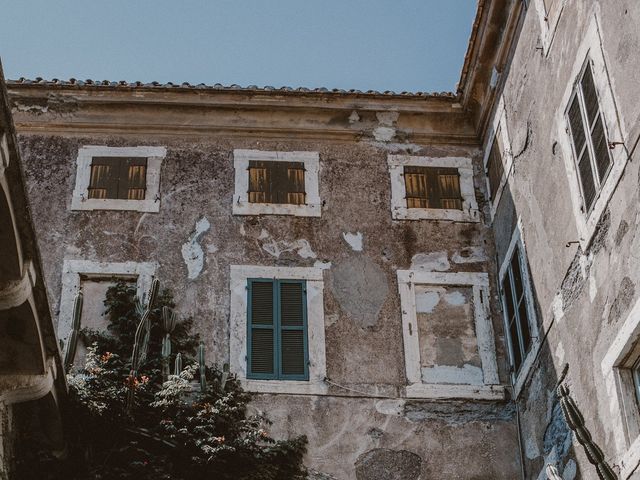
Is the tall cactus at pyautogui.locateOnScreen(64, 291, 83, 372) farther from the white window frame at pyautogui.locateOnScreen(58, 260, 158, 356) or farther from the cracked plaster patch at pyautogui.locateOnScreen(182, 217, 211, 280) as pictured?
the cracked plaster patch at pyautogui.locateOnScreen(182, 217, 211, 280)

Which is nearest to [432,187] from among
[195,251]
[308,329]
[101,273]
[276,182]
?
[276,182]

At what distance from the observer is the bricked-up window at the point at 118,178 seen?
14.2m

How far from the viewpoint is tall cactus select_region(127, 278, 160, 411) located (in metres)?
11.7

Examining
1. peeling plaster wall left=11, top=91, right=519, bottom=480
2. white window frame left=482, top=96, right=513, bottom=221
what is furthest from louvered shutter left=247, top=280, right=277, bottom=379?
white window frame left=482, top=96, right=513, bottom=221

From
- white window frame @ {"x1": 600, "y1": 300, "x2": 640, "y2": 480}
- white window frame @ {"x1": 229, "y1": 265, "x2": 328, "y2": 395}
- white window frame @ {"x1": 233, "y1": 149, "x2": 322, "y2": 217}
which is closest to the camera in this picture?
white window frame @ {"x1": 600, "y1": 300, "x2": 640, "y2": 480}

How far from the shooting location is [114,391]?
11.9 meters

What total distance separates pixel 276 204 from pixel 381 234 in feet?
4.25

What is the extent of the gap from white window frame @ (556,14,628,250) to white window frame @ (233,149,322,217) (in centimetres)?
357

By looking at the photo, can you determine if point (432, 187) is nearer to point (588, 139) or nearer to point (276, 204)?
point (276, 204)

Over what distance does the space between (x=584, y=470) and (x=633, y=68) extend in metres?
3.55

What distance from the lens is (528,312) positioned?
12.5 m

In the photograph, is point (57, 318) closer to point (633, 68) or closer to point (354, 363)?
point (354, 363)

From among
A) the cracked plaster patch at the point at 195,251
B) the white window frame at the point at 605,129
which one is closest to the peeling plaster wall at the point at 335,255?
the cracked plaster patch at the point at 195,251

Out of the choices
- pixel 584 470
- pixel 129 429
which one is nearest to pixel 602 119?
pixel 584 470
